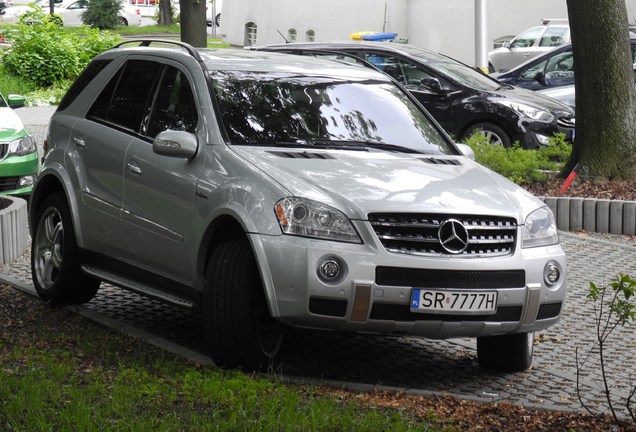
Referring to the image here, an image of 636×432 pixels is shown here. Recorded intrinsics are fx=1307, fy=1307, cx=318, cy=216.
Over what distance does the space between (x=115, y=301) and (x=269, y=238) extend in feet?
9.31

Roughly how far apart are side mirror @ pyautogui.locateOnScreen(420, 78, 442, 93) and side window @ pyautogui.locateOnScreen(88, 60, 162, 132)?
9.34 metres

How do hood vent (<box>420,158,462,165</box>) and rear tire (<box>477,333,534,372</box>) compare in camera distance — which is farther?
hood vent (<box>420,158,462,165</box>)

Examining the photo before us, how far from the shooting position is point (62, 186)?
866cm

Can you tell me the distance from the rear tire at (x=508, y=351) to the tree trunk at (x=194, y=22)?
12641 mm

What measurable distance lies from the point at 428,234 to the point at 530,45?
26438mm

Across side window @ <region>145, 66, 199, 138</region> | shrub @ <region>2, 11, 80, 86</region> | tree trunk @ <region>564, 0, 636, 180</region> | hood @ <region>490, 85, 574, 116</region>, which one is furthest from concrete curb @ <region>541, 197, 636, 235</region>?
shrub @ <region>2, 11, 80, 86</region>

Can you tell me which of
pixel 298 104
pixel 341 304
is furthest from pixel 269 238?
pixel 298 104

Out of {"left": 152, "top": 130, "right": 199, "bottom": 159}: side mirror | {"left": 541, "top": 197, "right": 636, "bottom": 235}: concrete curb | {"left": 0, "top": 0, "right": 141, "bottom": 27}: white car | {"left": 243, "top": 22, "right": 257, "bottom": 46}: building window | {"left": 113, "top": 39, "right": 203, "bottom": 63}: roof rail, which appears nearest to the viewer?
{"left": 152, "top": 130, "right": 199, "bottom": 159}: side mirror

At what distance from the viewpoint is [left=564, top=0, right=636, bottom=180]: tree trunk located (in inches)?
531

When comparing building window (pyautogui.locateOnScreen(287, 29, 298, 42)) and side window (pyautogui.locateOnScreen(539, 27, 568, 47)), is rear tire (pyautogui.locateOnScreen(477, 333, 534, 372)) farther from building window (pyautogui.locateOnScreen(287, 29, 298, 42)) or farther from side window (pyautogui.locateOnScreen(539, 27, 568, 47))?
building window (pyautogui.locateOnScreen(287, 29, 298, 42))

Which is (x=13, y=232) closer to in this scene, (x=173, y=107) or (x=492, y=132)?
(x=173, y=107)

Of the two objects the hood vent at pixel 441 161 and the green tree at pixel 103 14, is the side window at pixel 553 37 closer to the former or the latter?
the hood vent at pixel 441 161

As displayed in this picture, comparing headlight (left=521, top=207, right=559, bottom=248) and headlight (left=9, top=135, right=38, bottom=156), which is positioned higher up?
headlight (left=521, top=207, right=559, bottom=248)

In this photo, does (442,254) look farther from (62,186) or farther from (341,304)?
(62,186)
